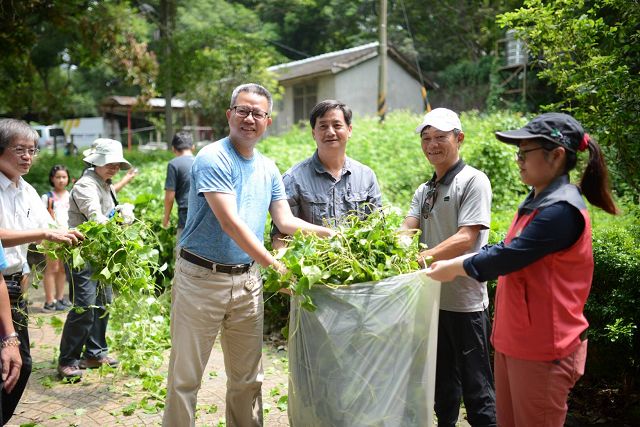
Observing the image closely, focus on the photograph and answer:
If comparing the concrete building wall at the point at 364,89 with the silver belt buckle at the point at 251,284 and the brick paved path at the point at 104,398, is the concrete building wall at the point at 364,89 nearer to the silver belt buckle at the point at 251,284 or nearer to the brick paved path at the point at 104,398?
the brick paved path at the point at 104,398

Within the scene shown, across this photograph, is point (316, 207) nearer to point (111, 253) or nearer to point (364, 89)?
point (111, 253)

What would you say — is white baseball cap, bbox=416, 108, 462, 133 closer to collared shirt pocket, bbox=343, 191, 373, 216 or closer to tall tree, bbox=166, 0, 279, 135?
collared shirt pocket, bbox=343, 191, 373, 216

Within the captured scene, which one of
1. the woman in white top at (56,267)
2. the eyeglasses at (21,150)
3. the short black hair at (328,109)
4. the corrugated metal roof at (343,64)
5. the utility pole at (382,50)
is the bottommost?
the woman in white top at (56,267)

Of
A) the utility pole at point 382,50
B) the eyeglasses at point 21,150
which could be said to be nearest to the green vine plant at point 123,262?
Result: the eyeglasses at point 21,150

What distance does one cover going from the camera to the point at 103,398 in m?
4.56

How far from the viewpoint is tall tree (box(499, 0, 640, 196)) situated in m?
4.03

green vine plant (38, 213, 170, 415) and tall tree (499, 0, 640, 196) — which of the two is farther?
tall tree (499, 0, 640, 196)

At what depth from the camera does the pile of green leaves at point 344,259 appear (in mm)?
2740

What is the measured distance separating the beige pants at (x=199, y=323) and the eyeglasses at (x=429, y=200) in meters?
1.04

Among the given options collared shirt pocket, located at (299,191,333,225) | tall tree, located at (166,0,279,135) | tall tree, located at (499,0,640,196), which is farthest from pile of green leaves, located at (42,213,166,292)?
tall tree, located at (166,0,279,135)

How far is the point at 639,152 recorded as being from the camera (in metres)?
4.05

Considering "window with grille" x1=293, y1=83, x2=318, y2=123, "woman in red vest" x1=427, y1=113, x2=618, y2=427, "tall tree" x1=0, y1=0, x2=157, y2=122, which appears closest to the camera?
"woman in red vest" x1=427, y1=113, x2=618, y2=427

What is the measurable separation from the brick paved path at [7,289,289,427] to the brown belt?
1.26m

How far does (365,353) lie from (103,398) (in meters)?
2.69
